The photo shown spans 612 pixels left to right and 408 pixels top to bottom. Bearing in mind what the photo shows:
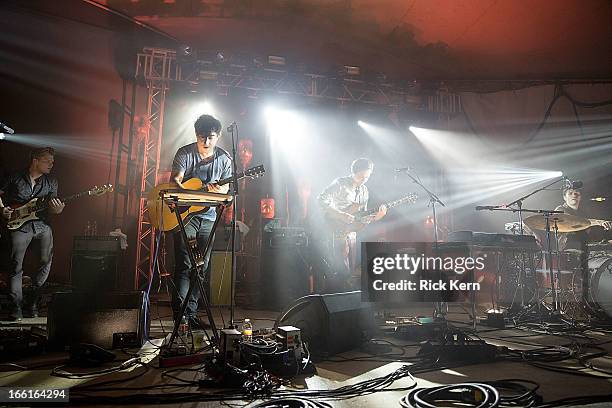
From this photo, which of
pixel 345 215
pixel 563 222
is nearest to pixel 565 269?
pixel 563 222

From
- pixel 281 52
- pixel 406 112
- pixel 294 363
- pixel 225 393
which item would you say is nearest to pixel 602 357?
pixel 294 363

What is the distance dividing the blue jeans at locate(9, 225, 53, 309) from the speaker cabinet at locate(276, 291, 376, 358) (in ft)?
12.2

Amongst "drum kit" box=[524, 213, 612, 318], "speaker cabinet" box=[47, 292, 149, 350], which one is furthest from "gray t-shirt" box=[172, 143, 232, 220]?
"drum kit" box=[524, 213, 612, 318]

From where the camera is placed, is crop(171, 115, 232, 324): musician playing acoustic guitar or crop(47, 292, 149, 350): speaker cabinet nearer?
crop(47, 292, 149, 350): speaker cabinet

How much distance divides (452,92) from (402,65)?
56.4 inches

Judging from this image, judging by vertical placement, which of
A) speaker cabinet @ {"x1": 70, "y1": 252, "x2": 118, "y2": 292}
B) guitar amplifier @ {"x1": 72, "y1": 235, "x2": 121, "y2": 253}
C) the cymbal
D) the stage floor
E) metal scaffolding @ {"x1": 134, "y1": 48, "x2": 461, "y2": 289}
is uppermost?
metal scaffolding @ {"x1": 134, "y1": 48, "x2": 461, "y2": 289}

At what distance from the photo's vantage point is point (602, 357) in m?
3.09

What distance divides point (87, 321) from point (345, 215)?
379cm

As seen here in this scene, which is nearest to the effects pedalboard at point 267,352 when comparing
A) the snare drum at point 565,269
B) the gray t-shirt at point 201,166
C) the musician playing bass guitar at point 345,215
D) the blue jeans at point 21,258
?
the gray t-shirt at point 201,166

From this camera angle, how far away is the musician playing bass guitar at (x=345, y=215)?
6004 mm

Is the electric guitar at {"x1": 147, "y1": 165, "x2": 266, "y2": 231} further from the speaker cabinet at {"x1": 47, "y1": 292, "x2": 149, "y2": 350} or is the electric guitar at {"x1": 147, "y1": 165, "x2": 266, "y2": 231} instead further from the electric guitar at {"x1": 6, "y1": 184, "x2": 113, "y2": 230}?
the electric guitar at {"x1": 6, "y1": 184, "x2": 113, "y2": 230}

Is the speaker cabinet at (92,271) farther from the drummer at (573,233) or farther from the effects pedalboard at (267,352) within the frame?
the drummer at (573,233)

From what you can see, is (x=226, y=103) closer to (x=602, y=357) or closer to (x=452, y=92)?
(x=452, y=92)

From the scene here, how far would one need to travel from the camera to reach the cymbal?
5059mm
